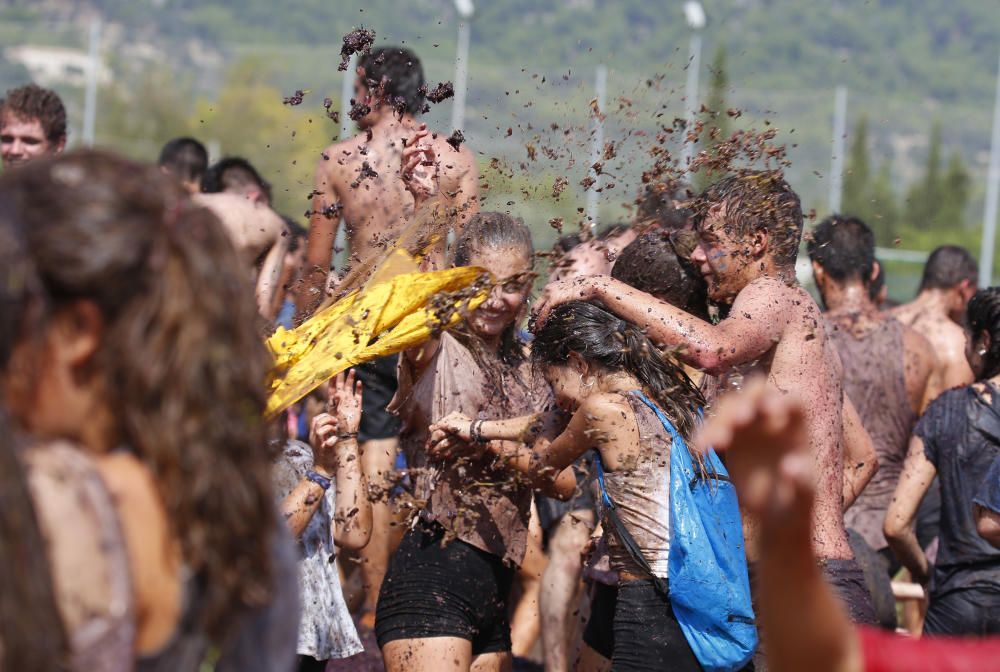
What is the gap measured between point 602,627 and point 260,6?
124249 mm

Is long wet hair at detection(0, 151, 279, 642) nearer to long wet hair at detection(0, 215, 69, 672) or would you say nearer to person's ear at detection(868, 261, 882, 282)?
long wet hair at detection(0, 215, 69, 672)

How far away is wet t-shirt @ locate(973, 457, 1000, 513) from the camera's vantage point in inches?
163

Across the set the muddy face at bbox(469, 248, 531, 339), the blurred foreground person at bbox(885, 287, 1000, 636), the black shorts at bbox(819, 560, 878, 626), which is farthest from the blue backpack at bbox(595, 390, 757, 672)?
the blurred foreground person at bbox(885, 287, 1000, 636)

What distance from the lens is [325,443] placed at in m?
4.25

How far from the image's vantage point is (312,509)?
13.9 ft

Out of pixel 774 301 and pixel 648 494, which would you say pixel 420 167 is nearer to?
pixel 774 301

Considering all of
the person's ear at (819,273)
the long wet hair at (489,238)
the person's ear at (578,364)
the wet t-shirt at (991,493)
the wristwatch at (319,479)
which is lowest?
the wristwatch at (319,479)

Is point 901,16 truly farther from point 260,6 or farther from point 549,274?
point 549,274

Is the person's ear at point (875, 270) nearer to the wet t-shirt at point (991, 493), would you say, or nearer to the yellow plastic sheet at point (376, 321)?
the wet t-shirt at point (991, 493)

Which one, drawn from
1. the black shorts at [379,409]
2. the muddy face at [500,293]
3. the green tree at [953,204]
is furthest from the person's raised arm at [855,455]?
the green tree at [953,204]

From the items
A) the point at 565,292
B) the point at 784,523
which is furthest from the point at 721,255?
the point at 784,523

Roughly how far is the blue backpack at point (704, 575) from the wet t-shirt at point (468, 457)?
2.35ft

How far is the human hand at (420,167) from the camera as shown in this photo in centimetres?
466

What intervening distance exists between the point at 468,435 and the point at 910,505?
2.56 m
